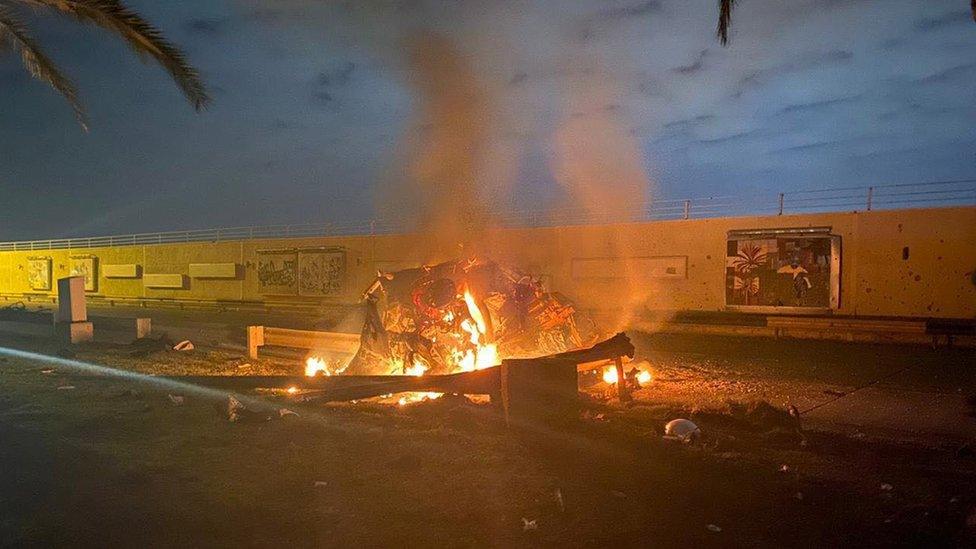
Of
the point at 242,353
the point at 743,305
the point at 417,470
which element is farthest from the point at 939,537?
the point at 743,305

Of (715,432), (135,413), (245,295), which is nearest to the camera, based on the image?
(715,432)

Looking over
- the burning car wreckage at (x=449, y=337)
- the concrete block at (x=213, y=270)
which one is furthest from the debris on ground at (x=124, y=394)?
the concrete block at (x=213, y=270)

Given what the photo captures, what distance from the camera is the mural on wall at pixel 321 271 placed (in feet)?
90.9

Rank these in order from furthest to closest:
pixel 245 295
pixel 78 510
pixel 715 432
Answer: pixel 245 295 < pixel 715 432 < pixel 78 510

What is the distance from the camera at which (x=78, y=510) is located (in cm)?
529

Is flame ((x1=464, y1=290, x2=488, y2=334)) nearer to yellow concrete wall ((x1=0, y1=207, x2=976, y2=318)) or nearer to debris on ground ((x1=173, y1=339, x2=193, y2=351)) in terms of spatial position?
yellow concrete wall ((x1=0, y1=207, x2=976, y2=318))

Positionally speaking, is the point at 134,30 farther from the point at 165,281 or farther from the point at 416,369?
the point at 165,281

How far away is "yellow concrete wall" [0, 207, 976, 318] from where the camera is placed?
16.0 metres

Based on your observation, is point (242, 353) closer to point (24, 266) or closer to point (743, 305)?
point (743, 305)

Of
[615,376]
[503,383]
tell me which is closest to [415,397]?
[503,383]

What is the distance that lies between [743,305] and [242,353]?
12.6 metres

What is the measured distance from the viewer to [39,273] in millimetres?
39844

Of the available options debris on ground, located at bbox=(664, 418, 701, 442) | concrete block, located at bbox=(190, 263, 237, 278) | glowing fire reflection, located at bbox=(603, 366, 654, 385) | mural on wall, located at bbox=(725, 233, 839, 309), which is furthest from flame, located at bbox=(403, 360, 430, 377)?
concrete block, located at bbox=(190, 263, 237, 278)

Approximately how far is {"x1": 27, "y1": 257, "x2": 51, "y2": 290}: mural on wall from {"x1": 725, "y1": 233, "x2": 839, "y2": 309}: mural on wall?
37130mm
